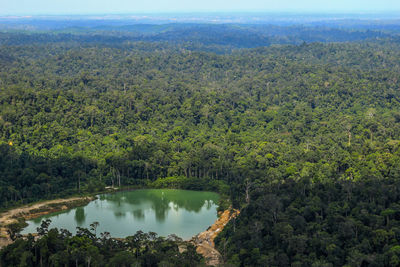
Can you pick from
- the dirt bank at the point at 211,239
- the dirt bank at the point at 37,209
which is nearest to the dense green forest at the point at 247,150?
the dirt bank at the point at 211,239

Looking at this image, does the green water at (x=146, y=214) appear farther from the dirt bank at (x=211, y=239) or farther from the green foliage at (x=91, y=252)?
the green foliage at (x=91, y=252)

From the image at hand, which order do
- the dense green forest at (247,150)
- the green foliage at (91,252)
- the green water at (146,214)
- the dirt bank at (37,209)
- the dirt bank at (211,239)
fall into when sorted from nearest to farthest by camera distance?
the green foliage at (91,252)
the dense green forest at (247,150)
the dirt bank at (211,239)
the green water at (146,214)
the dirt bank at (37,209)

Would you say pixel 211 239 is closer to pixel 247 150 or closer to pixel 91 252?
pixel 91 252

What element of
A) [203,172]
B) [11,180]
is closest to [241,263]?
[203,172]

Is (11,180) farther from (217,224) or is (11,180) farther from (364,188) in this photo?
(364,188)

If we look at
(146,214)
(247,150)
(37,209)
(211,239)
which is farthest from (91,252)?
A: (247,150)

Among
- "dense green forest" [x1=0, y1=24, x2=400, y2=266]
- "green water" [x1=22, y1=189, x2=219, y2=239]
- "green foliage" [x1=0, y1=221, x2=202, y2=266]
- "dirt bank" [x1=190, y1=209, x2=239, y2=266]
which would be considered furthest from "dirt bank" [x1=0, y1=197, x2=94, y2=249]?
"dirt bank" [x1=190, y1=209, x2=239, y2=266]
